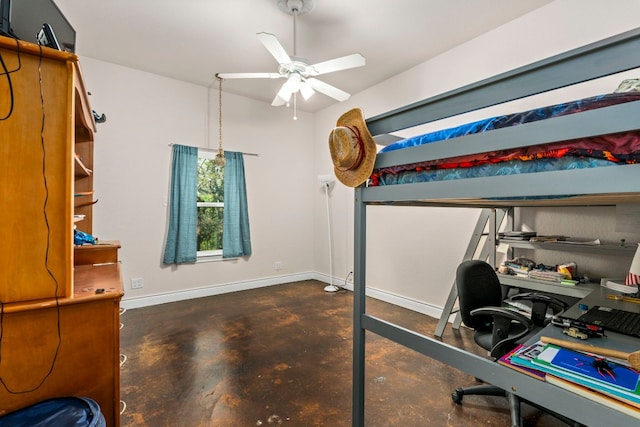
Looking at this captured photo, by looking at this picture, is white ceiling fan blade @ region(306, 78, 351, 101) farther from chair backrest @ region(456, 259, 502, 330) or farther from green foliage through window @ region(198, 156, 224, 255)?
green foliage through window @ region(198, 156, 224, 255)

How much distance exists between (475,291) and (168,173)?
144 inches

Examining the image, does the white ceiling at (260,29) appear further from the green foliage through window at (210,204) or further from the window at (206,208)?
the green foliage through window at (210,204)

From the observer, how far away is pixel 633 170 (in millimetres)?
716

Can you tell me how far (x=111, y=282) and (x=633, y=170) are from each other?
2113 mm

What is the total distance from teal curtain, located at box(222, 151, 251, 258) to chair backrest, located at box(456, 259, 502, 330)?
3.17 metres

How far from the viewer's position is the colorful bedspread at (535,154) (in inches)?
29.8

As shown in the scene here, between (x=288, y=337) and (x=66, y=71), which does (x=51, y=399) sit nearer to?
(x=66, y=71)

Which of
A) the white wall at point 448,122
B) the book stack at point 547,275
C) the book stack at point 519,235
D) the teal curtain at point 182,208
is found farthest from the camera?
the teal curtain at point 182,208

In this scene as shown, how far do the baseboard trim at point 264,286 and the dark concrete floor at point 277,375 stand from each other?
14 centimetres

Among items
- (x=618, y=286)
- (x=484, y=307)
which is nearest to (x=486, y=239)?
(x=618, y=286)

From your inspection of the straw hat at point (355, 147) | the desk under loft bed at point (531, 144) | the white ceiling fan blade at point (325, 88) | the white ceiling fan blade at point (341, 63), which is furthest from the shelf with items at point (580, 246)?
the white ceiling fan blade at point (325, 88)

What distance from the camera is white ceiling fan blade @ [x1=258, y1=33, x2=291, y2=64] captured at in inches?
80.6

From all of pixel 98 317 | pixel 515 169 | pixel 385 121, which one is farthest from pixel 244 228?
pixel 515 169

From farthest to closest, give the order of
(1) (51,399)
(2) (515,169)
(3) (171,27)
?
A: (3) (171,27)
(1) (51,399)
(2) (515,169)
